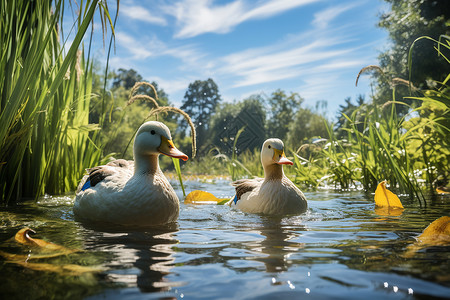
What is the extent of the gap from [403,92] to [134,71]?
54.9 m

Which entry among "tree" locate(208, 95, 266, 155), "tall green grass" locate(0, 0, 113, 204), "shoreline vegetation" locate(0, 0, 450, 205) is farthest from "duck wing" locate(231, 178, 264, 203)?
"tree" locate(208, 95, 266, 155)

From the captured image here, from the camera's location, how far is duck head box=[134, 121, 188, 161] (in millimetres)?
3750

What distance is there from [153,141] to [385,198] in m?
2.86

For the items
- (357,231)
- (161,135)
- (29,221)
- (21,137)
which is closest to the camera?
(357,231)

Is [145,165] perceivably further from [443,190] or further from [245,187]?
[443,190]

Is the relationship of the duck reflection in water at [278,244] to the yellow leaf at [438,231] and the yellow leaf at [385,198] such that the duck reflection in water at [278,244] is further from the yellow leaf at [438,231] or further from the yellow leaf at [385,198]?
the yellow leaf at [385,198]

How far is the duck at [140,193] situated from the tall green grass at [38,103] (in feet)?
2.97

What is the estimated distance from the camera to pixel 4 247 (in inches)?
94.7

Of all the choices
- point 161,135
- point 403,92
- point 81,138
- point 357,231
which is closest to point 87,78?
point 81,138

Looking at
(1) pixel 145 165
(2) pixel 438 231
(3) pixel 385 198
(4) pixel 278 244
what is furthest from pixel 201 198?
(2) pixel 438 231

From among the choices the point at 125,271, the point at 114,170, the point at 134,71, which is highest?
the point at 134,71

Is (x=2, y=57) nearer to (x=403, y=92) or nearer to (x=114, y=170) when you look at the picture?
(x=114, y=170)

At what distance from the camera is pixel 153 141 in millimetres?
3760

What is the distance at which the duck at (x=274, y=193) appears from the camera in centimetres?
460
